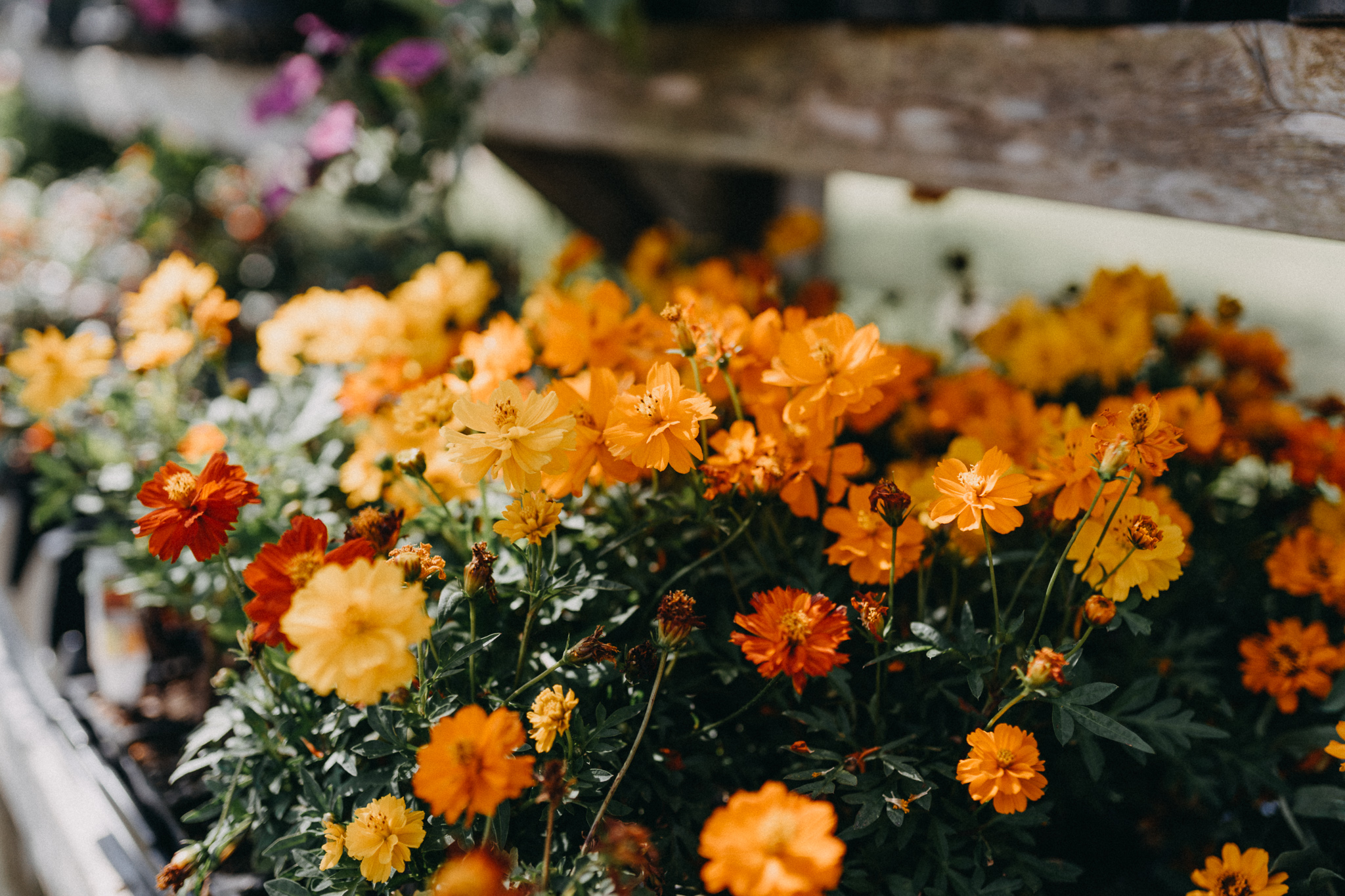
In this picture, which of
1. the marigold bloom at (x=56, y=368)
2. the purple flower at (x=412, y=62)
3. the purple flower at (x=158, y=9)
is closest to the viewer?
the marigold bloom at (x=56, y=368)

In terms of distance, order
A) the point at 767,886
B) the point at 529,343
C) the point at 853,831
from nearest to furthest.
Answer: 1. the point at 767,886
2. the point at 853,831
3. the point at 529,343

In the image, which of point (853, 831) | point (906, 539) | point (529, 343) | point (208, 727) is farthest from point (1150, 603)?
point (208, 727)

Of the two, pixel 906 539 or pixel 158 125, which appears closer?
pixel 906 539

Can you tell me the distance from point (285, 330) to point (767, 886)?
1107mm

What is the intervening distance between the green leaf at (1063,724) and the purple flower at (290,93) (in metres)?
2.00

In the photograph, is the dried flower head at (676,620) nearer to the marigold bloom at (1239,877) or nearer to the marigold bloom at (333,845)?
the marigold bloom at (333,845)

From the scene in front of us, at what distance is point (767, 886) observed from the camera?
0.56 metres

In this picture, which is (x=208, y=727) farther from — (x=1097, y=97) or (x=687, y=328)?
(x=1097, y=97)

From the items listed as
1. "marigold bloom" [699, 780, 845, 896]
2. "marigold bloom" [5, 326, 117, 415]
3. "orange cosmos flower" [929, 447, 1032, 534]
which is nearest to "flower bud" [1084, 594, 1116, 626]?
"orange cosmos flower" [929, 447, 1032, 534]

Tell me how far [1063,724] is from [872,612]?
20 centimetres

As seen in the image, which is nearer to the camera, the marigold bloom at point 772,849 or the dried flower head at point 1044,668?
the marigold bloom at point 772,849

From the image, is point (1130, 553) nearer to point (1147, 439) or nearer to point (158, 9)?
point (1147, 439)

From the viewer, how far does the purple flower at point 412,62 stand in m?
1.67

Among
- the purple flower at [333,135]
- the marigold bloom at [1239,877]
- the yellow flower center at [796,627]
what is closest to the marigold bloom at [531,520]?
the yellow flower center at [796,627]
